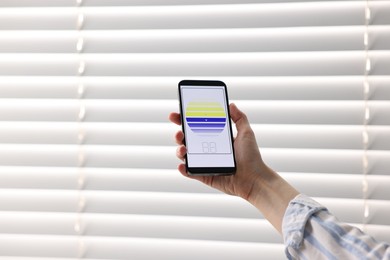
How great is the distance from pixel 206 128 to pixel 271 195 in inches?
7.5

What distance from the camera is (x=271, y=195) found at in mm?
1076

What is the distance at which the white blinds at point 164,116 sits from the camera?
143cm

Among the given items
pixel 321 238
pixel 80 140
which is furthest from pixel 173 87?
pixel 321 238

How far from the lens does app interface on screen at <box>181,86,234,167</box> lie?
1157mm

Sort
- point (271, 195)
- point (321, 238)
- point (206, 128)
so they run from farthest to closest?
point (206, 128) → point (271, 195) → point (321, 238)

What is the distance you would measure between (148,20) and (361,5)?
50 centimetres

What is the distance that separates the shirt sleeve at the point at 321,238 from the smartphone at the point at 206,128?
0.24m

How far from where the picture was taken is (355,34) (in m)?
1.44

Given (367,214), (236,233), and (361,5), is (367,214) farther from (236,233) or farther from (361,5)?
(361,5)

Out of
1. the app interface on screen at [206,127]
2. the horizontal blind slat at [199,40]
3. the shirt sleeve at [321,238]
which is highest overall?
the horizontal blind slat at [199,40]

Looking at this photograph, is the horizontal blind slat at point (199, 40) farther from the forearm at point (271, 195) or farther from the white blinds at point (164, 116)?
the forearm at point (271, 195)

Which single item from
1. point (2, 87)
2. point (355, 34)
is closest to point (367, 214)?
point (355, 34)

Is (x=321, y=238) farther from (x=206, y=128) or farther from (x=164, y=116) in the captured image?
(x=164, y=116)

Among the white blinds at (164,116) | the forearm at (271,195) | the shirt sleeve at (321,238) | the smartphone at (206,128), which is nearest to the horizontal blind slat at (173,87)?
the white blinds at (164,116)
